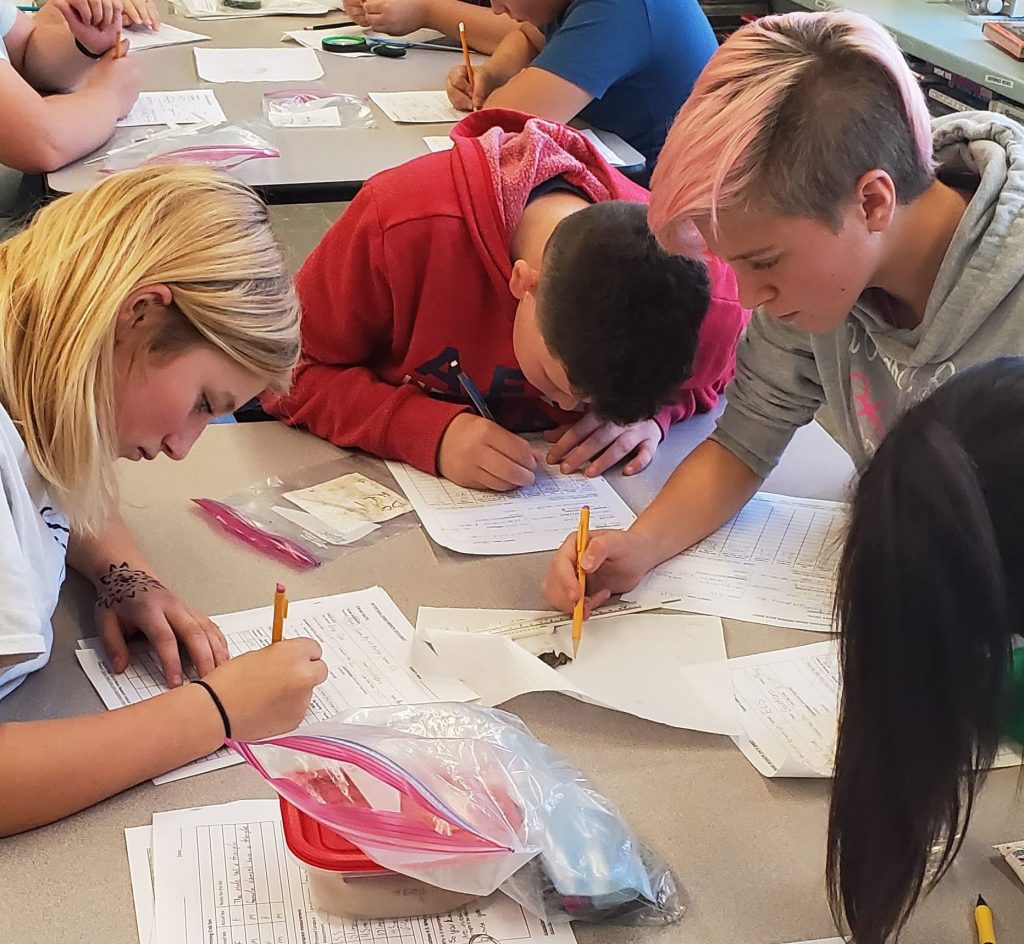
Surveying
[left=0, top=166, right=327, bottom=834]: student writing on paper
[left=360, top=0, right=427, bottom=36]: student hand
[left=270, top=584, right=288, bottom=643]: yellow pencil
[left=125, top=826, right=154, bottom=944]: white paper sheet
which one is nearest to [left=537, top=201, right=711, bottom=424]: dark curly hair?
[left=0, top=166, right=327, bottom=834]: student writing on paper

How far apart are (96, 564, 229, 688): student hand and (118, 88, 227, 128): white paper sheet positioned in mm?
1304

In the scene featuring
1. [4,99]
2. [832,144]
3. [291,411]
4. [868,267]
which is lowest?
[291,411]

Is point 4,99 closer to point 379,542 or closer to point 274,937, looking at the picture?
point 379,542

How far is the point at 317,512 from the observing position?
50.9 inches

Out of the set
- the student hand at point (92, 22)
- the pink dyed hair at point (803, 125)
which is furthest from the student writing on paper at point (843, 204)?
the student hand at point (92, 22)

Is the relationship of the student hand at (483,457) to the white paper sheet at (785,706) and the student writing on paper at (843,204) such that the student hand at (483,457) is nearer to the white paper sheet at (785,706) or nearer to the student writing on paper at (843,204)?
the student writing on paper at (843,204)

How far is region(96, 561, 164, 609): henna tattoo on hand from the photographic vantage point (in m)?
1.07

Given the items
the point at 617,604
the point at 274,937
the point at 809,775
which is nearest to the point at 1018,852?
the point at 809,775

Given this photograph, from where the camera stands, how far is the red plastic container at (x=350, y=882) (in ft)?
2.55

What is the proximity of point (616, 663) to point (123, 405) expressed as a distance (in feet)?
1.64

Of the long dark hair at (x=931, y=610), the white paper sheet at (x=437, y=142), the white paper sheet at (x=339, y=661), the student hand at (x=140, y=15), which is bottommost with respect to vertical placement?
the white paper sheet at (x=339, y=661)

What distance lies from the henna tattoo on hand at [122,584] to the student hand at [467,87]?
4.82 ft

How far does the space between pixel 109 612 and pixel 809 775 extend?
64 centimetres

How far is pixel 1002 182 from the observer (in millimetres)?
1063
